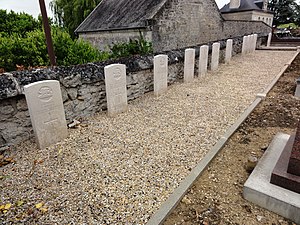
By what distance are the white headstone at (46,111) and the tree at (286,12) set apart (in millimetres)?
47935

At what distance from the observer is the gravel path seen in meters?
2.30

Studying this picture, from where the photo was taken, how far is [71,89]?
4242 mm

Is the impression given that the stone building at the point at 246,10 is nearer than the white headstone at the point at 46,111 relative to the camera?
No

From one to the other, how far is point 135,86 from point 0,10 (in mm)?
8676

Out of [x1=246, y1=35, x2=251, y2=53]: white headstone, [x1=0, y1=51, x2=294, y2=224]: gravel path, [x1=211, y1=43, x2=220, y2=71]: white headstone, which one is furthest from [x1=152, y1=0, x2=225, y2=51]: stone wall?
[x1=0, y1=51, x2=294, y2=224]: gravel path

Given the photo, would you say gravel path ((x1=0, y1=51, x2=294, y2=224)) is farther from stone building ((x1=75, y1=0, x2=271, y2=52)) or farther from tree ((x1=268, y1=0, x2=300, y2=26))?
tree ((x1=268, y1=0, x2=300, y2=26))

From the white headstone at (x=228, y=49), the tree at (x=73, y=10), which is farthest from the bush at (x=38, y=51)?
the tree at (x=73, y=10)

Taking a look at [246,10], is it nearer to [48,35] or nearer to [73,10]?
[73,10]

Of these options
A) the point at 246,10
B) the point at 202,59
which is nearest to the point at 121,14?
the point at 202,59

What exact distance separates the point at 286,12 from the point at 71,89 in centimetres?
4938

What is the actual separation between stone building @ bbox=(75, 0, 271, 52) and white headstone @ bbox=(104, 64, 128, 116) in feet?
22.7

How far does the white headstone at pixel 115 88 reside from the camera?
4461 millimetres

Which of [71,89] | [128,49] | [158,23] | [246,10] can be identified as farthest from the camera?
[246,10]

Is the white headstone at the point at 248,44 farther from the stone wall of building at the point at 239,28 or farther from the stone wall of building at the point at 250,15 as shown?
the stone wall of building at the point at 250,15
